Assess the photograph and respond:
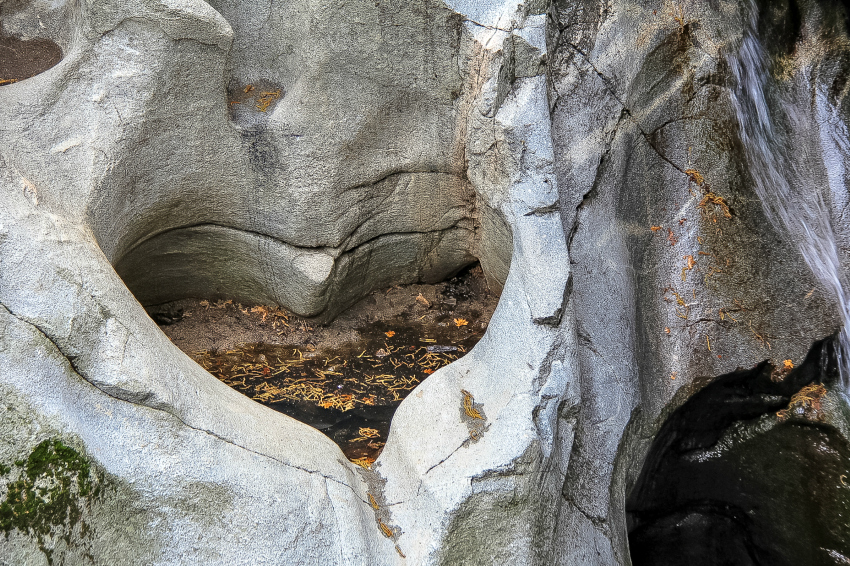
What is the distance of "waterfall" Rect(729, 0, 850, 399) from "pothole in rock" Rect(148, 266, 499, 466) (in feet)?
5.49

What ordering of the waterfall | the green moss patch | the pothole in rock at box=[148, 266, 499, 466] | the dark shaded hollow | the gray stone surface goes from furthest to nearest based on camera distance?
the pothole in rock at box=[148, 266, 499, 466] < the waterfall < the dark shaded hollow < the gray stone surface < the green moss patch

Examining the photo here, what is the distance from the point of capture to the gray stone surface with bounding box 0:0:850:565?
93.9 inches

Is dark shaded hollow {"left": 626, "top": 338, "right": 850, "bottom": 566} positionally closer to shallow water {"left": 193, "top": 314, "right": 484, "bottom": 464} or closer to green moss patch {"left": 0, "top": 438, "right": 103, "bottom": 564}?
shallow water {"left": 193, "top": 314, "right": 484, "bottom": 464}

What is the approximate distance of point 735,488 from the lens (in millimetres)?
3629

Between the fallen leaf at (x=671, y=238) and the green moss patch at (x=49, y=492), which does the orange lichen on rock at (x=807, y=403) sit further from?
the green moss patch at (x=49, y=492)

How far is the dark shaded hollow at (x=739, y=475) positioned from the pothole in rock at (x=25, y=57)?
11.9 feet

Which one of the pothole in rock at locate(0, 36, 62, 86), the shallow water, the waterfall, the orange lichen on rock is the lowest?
the shallow water

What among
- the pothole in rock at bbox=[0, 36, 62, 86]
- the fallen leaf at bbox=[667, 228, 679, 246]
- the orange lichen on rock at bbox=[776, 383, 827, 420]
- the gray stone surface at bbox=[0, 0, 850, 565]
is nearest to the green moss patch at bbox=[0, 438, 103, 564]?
the gray stone surface at bbox=[0, 0, 850, 565]

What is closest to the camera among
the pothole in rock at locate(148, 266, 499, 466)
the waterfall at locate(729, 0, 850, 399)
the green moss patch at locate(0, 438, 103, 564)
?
the green moss patch at locate(0, 438, 103, 564)

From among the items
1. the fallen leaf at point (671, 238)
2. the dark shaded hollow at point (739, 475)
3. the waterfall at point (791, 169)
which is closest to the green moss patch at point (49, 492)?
the dark shaded hollow at point (739, 475)

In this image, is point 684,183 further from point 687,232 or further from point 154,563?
point 154,563

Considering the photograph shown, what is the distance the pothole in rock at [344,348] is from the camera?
3674 millimetres

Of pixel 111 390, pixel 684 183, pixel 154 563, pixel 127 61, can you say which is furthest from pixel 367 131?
pixel 154 563

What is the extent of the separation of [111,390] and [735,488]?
298 cm
